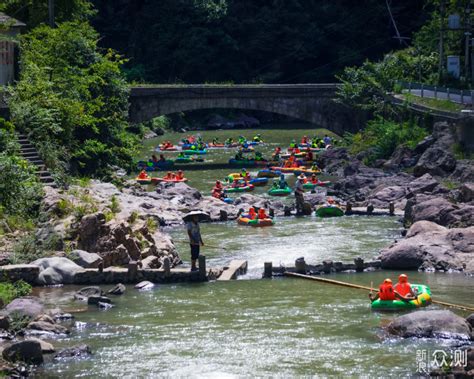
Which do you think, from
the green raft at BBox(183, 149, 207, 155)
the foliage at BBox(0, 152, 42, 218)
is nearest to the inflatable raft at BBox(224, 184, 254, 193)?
the green raft at BBox(183, 149, 207, 155)

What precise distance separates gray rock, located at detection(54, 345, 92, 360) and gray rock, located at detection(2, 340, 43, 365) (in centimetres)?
66

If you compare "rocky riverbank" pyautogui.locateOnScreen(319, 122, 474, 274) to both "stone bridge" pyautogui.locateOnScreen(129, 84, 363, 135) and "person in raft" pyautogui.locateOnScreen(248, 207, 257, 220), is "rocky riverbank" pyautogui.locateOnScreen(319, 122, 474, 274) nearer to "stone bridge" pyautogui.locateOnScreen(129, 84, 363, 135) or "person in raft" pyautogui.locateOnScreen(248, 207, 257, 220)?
"person in raft" pyautogui.locateOnScreen(248, 207, 257, 220)

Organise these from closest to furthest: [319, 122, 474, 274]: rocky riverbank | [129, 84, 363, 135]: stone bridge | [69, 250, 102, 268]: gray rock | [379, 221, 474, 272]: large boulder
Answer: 1. [69, 250, 102, 268]: gray rock
2. [379, 221, 474, 272]: large boulder
3. [319, 122, 474, 274]: rocky riverbank
4. [129, 84, 363, 135]: stone bridge

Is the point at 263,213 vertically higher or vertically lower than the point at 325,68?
lower

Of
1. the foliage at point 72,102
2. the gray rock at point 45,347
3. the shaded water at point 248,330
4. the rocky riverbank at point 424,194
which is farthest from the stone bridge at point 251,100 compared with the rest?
the gray rock at point 45,347

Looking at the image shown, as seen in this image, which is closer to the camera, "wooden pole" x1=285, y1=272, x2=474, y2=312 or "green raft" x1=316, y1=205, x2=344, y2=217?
"wooden pole" x1=285, y1=272, x2=474, y2=312

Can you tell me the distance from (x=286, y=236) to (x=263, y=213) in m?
3.05

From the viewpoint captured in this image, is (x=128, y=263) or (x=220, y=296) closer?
(x=220, y=296)

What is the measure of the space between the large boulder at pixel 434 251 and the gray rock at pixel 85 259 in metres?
8.80

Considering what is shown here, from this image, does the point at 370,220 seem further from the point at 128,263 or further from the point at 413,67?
the point at 413,67

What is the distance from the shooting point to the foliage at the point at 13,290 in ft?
99.8

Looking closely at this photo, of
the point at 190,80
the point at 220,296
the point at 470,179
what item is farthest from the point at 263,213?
the point at 190,80

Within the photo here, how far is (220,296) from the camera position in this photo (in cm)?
3266

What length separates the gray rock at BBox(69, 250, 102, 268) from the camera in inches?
1359
